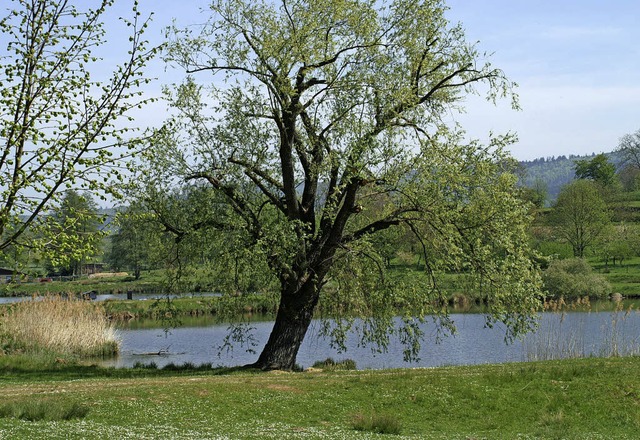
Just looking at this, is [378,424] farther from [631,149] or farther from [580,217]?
[631,149]

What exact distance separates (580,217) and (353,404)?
72018 mm

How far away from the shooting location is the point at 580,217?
3228 inches

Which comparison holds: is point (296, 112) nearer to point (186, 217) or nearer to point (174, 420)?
point (186, 217)

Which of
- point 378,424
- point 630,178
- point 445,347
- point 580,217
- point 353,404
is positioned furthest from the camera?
point 630,178

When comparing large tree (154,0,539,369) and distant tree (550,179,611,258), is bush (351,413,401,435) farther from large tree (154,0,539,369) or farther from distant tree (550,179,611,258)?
distant tree (550,179,611,258)

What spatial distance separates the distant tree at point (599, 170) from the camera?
123 m

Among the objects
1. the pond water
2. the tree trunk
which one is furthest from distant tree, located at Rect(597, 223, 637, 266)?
the tree trunk

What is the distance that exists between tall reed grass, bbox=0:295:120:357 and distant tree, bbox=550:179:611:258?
208ft

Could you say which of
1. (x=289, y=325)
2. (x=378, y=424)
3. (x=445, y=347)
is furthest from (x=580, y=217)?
(x=378, y=424)

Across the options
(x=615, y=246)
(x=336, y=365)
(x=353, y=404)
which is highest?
(x=615, y=246)

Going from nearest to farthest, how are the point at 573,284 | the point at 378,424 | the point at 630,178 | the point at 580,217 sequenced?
the point at 378,424 → the point at 573,284 → the point at 580,217 → the point at 630,178

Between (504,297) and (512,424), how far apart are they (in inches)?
291

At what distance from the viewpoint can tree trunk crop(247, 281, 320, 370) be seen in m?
23.4

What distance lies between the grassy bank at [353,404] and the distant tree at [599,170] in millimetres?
108151
